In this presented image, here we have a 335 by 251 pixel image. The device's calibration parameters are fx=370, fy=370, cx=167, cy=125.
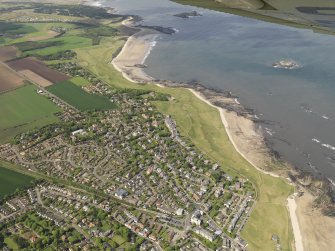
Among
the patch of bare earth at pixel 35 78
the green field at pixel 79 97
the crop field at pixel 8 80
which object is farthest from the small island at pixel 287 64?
the crop field at pixel 8 80

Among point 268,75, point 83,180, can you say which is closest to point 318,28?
point 83,180

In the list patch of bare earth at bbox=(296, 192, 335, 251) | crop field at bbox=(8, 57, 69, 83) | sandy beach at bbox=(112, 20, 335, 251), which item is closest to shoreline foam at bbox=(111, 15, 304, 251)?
sandy beach at bbox=(112, 20, 335, 251)

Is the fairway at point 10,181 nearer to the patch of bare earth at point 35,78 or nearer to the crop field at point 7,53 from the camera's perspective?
the patch of bare earth at point 35,78

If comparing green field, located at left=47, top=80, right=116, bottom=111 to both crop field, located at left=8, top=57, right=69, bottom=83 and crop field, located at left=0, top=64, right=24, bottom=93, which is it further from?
crop field, located at left=0, top=64, right=24, bottom=93

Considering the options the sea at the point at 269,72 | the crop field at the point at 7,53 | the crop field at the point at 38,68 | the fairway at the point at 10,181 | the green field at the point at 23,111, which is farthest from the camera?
the crop field at the point at 7,53

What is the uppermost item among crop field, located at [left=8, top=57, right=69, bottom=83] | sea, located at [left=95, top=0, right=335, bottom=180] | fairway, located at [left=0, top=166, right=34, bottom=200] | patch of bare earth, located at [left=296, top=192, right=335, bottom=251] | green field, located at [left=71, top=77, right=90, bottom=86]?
sea, located at [left=95, top=0, right=335, bottom=180]

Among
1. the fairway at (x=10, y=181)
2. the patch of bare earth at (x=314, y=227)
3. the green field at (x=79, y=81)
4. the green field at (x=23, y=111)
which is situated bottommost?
the fairway at (x=10, y=181)

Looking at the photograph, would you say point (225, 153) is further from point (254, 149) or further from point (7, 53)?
point (7, 53)

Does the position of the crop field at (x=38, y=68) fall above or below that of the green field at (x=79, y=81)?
below
